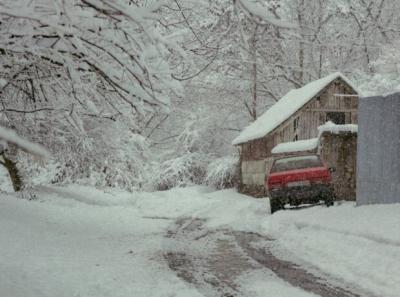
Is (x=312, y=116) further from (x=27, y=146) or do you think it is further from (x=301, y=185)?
(x=27, y=146)

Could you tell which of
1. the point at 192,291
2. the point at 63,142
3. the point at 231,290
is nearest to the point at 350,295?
the point at 231,290

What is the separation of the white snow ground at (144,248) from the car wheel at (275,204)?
406 millimetres

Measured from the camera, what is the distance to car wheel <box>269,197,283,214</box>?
1658cm

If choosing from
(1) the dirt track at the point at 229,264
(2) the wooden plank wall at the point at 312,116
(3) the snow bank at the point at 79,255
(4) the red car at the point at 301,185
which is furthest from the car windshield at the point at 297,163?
(2) the wooden plank wall at the point at 312,116

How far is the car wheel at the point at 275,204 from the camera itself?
653 inches

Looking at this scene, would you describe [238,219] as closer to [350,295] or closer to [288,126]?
[350,295]

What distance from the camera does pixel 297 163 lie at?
17.0m

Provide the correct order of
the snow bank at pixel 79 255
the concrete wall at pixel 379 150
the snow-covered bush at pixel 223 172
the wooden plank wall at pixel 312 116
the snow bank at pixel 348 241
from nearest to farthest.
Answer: the snow bank at pixel 79 255, the snow bank at pixel 348 241, the concrete wall at pixel 379 150, the wooden plank wall at pixel 312 116, the snow-covered bush at pixel 223 172

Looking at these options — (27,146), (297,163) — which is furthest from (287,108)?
(27,146)

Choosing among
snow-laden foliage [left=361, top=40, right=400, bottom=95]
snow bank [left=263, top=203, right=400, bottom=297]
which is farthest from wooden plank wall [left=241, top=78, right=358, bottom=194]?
snow bank [left=263, top=203, right=400, bottom=297]

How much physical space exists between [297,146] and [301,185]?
9793mm

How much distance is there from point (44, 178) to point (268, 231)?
19103 mm

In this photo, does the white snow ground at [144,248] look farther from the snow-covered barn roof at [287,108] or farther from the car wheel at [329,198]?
the snow-covered barn roof at [287,108]

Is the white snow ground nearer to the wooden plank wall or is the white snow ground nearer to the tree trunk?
the tree trunk
